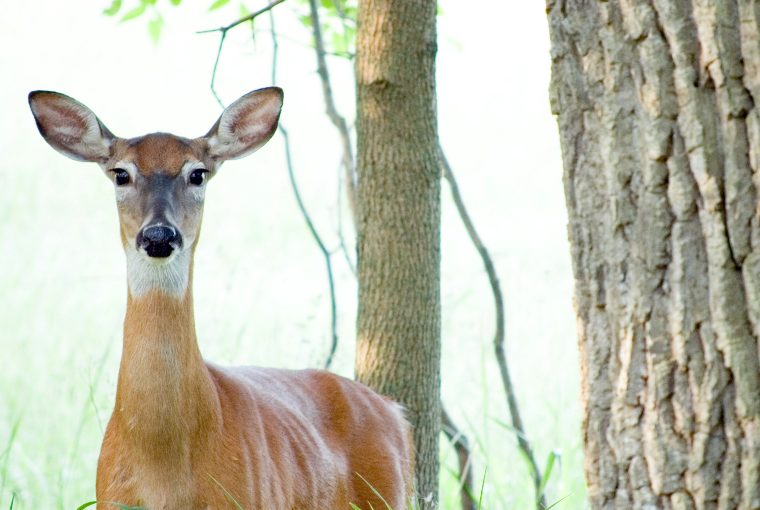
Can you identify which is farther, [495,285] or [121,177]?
[495,285]

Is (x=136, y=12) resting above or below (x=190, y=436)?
above

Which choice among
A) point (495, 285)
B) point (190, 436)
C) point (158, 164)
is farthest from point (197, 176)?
point (495, 285)

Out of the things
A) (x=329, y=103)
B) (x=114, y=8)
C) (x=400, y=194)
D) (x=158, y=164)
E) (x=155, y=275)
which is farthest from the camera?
(x=329, y=103)

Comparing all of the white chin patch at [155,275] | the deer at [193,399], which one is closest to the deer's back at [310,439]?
the deer at [193,399]

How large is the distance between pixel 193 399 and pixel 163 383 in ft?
0.39

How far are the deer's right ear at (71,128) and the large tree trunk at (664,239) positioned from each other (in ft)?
7.06

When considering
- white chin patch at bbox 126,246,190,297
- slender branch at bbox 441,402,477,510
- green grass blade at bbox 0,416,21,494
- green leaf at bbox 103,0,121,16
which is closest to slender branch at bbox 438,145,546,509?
slender branch at bbox 441,402,477,510

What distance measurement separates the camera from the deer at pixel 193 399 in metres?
3.69

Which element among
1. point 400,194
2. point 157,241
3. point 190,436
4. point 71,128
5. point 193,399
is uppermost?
point 71,128

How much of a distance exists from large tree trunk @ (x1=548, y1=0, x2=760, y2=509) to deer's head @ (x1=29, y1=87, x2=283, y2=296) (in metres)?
1.62

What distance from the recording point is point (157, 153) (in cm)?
413

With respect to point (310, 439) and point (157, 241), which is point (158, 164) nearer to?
point (157, 241)

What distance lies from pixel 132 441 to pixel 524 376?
417cm

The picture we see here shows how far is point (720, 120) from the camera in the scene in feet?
8.11
